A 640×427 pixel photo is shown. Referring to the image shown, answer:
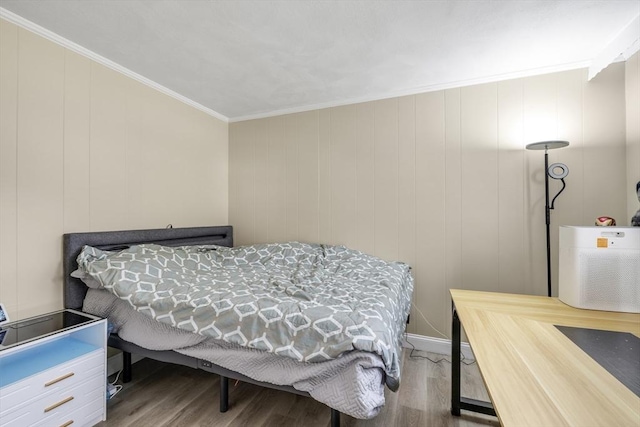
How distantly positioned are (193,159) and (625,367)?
10.7 ft

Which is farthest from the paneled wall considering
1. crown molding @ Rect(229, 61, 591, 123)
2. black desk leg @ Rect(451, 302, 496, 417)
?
black desk leg @ Rect(451, 302, 496, 417)

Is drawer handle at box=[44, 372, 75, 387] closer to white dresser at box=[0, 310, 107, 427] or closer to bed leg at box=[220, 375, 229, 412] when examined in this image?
white dresser at box=[0, 310, 107, 427]

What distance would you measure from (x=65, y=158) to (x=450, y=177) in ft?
9.81

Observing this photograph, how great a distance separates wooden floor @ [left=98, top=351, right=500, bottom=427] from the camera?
166 cm

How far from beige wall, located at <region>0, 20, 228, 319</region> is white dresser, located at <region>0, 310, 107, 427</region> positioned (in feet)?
1.03

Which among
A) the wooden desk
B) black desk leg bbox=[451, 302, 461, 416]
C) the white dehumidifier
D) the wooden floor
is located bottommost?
the wooden floor

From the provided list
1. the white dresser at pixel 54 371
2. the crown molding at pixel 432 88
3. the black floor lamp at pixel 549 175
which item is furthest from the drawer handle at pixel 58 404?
the black floor lamp at pixel 549 175

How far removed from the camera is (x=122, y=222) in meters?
2.28

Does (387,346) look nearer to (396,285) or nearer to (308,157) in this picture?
(396,285)

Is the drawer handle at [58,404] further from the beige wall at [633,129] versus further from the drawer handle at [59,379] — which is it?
the beige wall at [633,129]

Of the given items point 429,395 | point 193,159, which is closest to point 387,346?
point 429,395

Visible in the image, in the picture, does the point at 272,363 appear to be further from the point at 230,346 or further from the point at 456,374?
the point at 456,374

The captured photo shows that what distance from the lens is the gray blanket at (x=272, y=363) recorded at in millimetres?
1195

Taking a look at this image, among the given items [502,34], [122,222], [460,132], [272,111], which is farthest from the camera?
[272,111]
